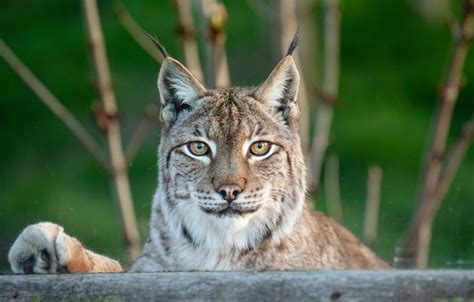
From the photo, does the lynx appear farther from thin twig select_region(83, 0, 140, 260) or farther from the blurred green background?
the blurred green background

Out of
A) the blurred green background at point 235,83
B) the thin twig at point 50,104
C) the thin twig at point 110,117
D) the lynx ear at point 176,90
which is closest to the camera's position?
the lynx ear at point 176,90

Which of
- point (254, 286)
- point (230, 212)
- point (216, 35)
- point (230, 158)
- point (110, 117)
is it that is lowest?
point (254, 286)

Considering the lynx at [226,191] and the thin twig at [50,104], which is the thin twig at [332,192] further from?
the lynx at [226,191]

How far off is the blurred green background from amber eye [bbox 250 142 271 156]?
180 inches

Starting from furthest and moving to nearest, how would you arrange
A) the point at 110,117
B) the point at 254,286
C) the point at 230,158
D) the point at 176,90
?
the point at 110,117, the point at 176,90, the point at 230,158, the point at 254,286

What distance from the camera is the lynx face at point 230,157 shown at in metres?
6.09

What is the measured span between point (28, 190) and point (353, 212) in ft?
10.4

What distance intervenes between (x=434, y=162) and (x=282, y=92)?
5.04ft

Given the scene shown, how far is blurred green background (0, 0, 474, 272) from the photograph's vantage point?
12.0 meters

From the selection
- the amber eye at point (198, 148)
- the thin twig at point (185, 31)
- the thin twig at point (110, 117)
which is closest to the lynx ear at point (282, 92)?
the amber eye at point (198, 148)

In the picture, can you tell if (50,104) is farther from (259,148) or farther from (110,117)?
(259,148)

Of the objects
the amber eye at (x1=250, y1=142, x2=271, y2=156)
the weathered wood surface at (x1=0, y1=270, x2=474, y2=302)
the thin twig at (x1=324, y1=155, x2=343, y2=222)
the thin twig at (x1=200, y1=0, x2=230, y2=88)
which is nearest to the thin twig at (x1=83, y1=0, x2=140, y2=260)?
the thin twig at (x1=200, y1=0, x2=230, y2=88)

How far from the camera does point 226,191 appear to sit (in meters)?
5.99

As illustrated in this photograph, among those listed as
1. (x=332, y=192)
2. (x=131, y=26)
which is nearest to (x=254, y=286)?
(x=332, y=192)
